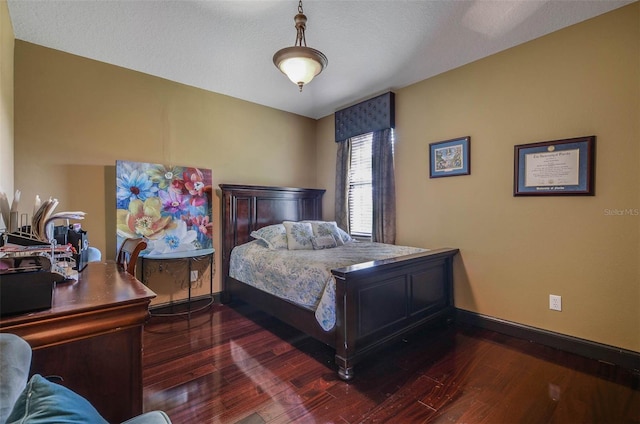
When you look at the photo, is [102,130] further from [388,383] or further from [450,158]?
[450,158]

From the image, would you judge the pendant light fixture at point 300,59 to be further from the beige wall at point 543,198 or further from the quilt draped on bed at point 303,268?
the beige wall at point 543,198

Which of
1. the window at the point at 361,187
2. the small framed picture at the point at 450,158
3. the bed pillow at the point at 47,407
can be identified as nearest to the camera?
the bed pillow at the point at 47,407

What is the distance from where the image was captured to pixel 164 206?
10.6ft

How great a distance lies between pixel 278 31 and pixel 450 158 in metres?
2.10

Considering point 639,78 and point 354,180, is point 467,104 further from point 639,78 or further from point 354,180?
point 354,180

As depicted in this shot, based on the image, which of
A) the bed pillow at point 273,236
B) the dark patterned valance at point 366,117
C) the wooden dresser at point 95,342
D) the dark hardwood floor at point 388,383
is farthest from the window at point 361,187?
the wooden dresser at point 95,342

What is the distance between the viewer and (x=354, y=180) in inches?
166

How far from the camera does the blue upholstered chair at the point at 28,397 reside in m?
0.56

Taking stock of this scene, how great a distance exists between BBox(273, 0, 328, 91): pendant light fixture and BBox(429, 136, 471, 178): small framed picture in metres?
1.75

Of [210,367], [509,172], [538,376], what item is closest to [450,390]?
[538,376]

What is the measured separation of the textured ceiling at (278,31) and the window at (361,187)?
1000mm

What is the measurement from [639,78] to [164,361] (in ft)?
13.6

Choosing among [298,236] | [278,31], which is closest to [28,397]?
[278,31]

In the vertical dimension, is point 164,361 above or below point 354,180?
below
